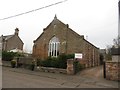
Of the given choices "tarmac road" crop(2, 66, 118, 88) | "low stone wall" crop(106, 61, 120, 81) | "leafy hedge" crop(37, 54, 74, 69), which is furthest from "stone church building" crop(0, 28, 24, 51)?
"low stone wall" crop(106, 61, 120, 81)

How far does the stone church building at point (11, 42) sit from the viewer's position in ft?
149

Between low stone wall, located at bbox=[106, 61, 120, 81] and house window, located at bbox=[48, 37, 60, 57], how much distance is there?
1532 cm

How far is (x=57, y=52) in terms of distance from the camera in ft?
102

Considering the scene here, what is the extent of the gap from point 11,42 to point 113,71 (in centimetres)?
3586

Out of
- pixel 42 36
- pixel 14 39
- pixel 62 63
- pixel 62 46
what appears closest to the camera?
pixel 62 63

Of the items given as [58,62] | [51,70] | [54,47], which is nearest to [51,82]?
[51,70]

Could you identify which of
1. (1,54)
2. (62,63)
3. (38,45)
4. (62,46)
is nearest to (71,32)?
(62,46)

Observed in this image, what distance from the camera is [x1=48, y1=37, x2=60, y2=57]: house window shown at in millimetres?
31250

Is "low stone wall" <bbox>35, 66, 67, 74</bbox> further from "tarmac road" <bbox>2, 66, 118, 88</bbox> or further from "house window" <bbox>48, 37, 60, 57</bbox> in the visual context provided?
"house window" <bbox>48, 37, 60, 57</bbox>

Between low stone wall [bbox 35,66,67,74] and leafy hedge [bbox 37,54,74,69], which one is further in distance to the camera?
leafy hedge [bbox 37,54,74,69]

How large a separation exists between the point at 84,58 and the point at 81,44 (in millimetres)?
2302

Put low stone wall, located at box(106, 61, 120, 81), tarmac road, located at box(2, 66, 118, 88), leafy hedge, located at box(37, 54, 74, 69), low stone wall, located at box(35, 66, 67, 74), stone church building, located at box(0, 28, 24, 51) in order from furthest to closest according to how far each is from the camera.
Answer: stone church building, located at box(0, 28, 24, 51)
leafy hedge, located at box(37, 54, 74, 69)
low stone wall, located at box(35, 66, 67, 74)
low stone wall, located at box(106, 61, 120, 81)
tarmac road, located at box(2, 66, 118, 88)

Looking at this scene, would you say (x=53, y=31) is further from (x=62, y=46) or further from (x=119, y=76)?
(x=119, y=76)

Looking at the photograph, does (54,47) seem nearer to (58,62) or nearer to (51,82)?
(58,62)
